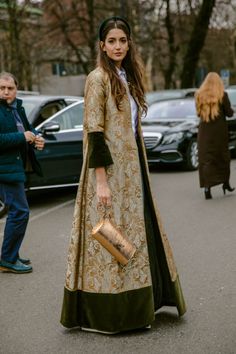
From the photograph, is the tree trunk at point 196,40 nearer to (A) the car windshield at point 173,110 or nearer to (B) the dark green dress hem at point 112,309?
(A) the car windshield at point 173,110

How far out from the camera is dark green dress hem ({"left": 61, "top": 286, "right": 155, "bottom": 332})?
4031 mm

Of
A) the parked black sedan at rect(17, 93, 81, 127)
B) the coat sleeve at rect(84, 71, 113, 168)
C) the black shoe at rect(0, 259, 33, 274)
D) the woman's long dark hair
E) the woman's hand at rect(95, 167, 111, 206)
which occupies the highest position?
the woman's long dark hair

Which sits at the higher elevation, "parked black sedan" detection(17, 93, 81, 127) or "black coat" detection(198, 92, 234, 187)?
"parked black sedan" detection(17, 93, 81, 127)

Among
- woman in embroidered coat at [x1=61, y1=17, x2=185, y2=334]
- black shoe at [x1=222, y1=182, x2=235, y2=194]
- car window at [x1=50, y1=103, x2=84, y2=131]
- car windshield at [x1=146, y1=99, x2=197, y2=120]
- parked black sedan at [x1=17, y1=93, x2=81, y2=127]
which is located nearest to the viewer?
woman in embroidered coat at [x1=61, y1=17, x2=185, y2=334]

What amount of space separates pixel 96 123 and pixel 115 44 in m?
0.52

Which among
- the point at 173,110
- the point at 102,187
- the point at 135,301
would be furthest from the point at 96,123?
the point at 173,110

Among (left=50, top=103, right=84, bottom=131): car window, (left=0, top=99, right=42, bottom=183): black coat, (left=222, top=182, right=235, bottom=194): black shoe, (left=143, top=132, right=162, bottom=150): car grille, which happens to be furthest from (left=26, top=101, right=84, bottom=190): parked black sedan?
(left=0, top=99, right=42, bottom=183): black coat

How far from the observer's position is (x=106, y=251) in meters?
4.03

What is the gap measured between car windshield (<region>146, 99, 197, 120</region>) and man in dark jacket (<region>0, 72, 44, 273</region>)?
28.8 feet

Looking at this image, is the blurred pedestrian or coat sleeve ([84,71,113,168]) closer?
coat sleeve ([84,71,113,168])

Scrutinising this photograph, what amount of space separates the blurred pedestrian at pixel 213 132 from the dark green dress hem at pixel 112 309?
19.0 ft

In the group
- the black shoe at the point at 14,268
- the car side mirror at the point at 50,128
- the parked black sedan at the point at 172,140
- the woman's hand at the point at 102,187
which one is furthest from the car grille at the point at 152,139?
the woman's hand at the point at 102,187

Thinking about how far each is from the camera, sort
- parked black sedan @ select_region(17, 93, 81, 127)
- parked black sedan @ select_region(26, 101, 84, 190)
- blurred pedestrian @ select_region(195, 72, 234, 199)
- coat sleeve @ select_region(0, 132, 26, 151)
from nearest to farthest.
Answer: coat sleeve @ select_region(0, 132, 26, 151) < parked black sedan @ select_region(26, 101, 84, 190) < blurred pedestrian @ select_region(195, 72, 234, 199) < parked black sedan @ select_region(17, 93, 81, 127)

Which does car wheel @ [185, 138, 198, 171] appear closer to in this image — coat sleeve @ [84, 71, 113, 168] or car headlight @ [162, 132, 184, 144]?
car headlight @ [162, 132, 184, 144]
